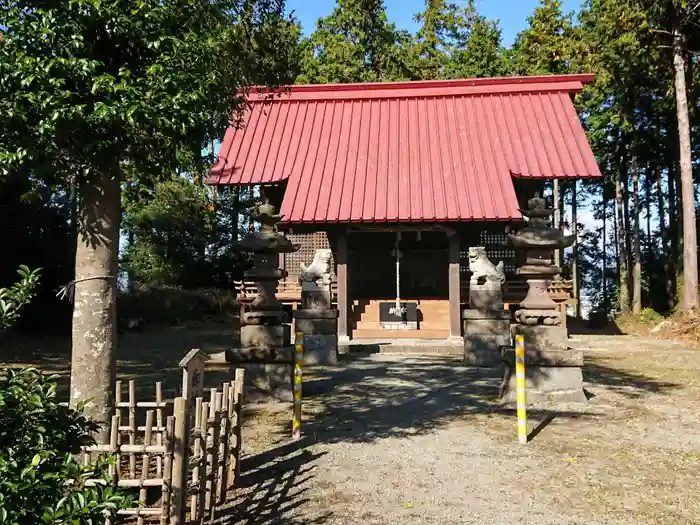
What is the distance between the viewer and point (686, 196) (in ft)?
61.4

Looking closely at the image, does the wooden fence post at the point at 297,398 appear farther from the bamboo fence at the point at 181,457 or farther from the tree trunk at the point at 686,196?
the tree trunk at the point at 686,196

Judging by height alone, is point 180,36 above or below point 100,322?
above

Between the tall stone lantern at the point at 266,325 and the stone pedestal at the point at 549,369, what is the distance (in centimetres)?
354

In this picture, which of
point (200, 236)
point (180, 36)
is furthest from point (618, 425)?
point (200, 236)

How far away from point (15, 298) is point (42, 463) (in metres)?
0.73

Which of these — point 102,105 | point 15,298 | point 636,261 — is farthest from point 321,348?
point 636,261

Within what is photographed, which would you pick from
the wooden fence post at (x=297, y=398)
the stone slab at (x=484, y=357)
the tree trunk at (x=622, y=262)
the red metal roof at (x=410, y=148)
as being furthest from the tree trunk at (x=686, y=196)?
the wooden fence post at (x=297, y=398)

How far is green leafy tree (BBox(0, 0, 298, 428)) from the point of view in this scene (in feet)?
11.9

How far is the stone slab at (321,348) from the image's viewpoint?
13062 mm

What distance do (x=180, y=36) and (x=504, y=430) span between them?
558 cm

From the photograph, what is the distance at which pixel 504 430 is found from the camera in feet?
22.5

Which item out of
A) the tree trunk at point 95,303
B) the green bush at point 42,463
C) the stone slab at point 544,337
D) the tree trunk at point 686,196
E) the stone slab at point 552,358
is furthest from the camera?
the tree trunk at point 686,196

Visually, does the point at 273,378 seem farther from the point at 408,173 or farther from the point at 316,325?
the point at 408,173

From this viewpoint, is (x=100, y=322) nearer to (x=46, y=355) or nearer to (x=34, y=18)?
(x=34, y=18)
